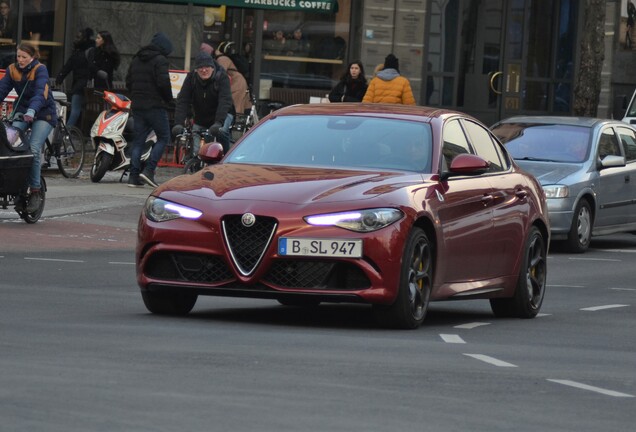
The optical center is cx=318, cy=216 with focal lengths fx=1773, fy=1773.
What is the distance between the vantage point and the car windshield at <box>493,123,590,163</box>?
2050cm

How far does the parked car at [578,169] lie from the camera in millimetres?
19906

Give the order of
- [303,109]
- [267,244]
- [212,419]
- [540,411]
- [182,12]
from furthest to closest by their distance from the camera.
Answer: [182,12], [303,109], [267,244], [540,411], [212,419]

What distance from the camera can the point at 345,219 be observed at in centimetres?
1033

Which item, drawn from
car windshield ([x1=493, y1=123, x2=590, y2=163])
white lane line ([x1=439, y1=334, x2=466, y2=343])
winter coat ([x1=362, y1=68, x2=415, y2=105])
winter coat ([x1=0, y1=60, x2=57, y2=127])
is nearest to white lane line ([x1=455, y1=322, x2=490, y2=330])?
white lane line ([x1=439, y1=334, x2=466, y2=343])

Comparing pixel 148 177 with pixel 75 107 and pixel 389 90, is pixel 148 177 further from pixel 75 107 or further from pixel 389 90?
pixel 75 107

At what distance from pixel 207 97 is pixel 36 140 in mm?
3857

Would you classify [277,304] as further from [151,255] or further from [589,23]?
[589,23]

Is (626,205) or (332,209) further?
(626,205)

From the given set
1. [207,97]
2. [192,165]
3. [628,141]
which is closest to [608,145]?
[628,141]

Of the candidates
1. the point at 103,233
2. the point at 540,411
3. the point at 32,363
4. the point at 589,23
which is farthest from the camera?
the point at 589,23

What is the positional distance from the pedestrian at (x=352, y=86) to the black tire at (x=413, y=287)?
574 inches

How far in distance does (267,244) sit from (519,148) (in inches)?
Answer: 418

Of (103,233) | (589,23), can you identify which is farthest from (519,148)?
(589,23)

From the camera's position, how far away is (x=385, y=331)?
10.7 meters
